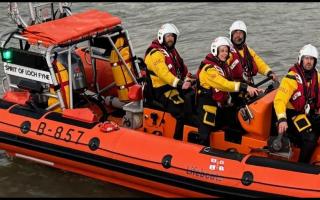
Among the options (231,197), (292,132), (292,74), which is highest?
(292,74)

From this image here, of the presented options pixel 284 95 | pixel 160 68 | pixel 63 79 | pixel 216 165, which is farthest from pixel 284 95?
pixel 63 79

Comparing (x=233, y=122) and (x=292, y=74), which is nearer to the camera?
(x=292, y=74)

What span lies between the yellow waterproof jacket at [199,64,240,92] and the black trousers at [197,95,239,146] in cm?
15

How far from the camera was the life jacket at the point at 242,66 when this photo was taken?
662 centimetres

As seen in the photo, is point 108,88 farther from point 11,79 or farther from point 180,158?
point 180,158

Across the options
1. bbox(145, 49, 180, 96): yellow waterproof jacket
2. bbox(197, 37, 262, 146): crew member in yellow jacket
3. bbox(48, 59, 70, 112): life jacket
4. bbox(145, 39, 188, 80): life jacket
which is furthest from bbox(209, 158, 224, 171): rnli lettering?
bbox(48, 59, 70, 112): life jacket

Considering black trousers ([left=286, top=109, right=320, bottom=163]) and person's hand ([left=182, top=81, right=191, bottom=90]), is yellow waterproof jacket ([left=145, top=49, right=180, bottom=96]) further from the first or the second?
black trousers ([left=286, top=109, right=320, bottom=163])

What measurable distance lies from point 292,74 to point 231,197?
1.25 meters

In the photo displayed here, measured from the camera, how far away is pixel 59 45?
6.82m

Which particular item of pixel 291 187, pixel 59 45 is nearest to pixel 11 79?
pixel 59 45

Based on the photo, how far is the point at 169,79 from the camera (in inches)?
257

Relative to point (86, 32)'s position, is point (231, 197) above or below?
below

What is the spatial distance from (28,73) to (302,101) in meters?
3.07

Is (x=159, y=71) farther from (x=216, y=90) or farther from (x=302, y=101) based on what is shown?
(x=302, y=101)
